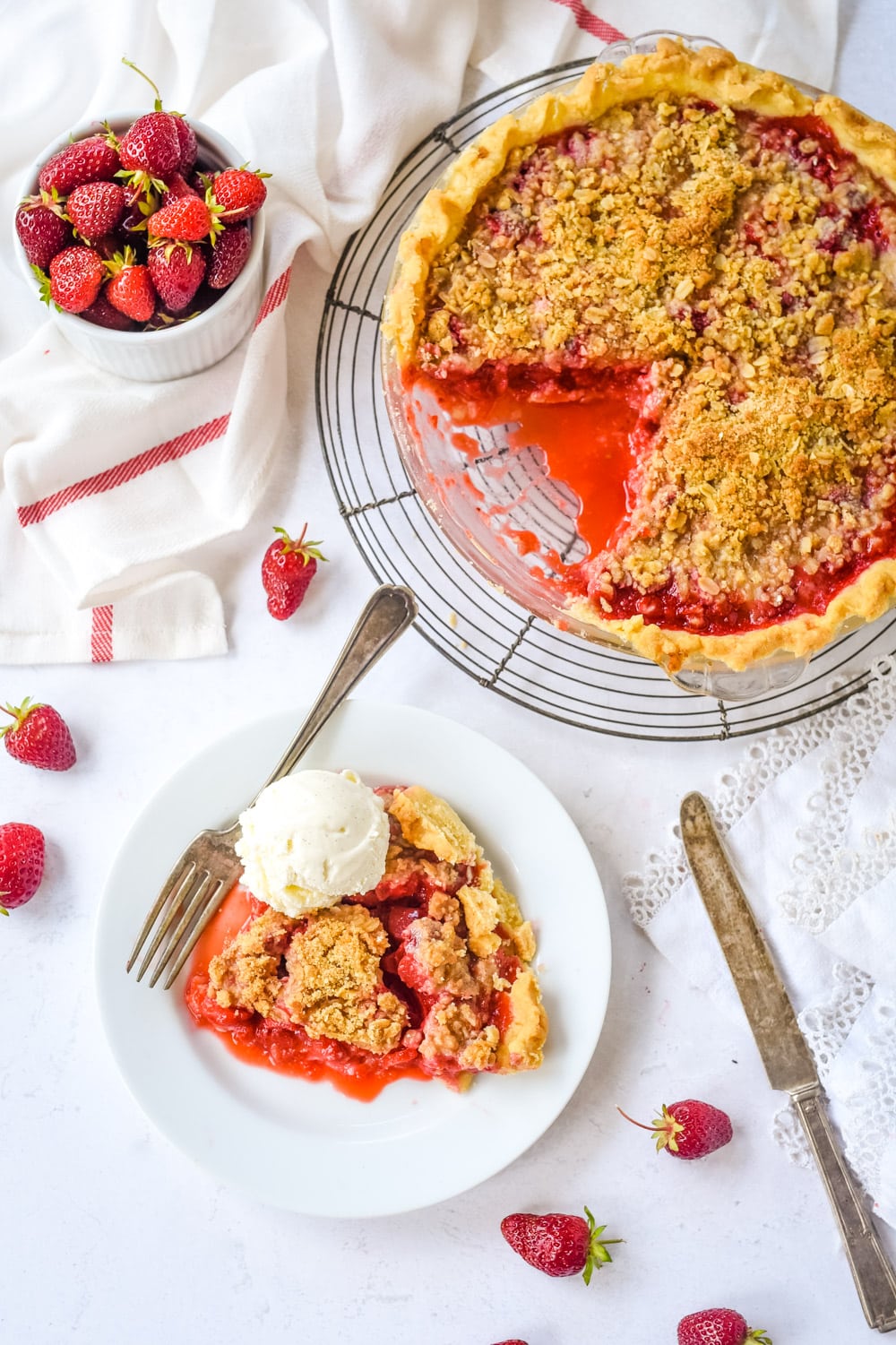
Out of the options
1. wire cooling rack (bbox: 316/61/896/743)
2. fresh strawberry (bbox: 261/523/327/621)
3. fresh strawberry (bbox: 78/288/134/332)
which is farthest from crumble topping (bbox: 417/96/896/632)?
fresh strawberry (bbox: 78/288/134/332)

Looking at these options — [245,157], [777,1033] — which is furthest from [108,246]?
[777,1033]

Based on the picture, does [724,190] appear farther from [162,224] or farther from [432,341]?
[162,224]

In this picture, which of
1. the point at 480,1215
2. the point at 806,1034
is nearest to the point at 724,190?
the point at 806,1034

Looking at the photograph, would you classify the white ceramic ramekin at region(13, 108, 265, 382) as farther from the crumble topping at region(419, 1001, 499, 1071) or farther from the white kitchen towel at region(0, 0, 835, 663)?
the crumble topping at region(419, 1001, 499, 1071)

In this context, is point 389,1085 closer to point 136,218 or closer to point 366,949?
point 366,949

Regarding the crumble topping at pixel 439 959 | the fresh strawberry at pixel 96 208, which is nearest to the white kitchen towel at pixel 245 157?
the fresh strawberry at pixel 96 208
